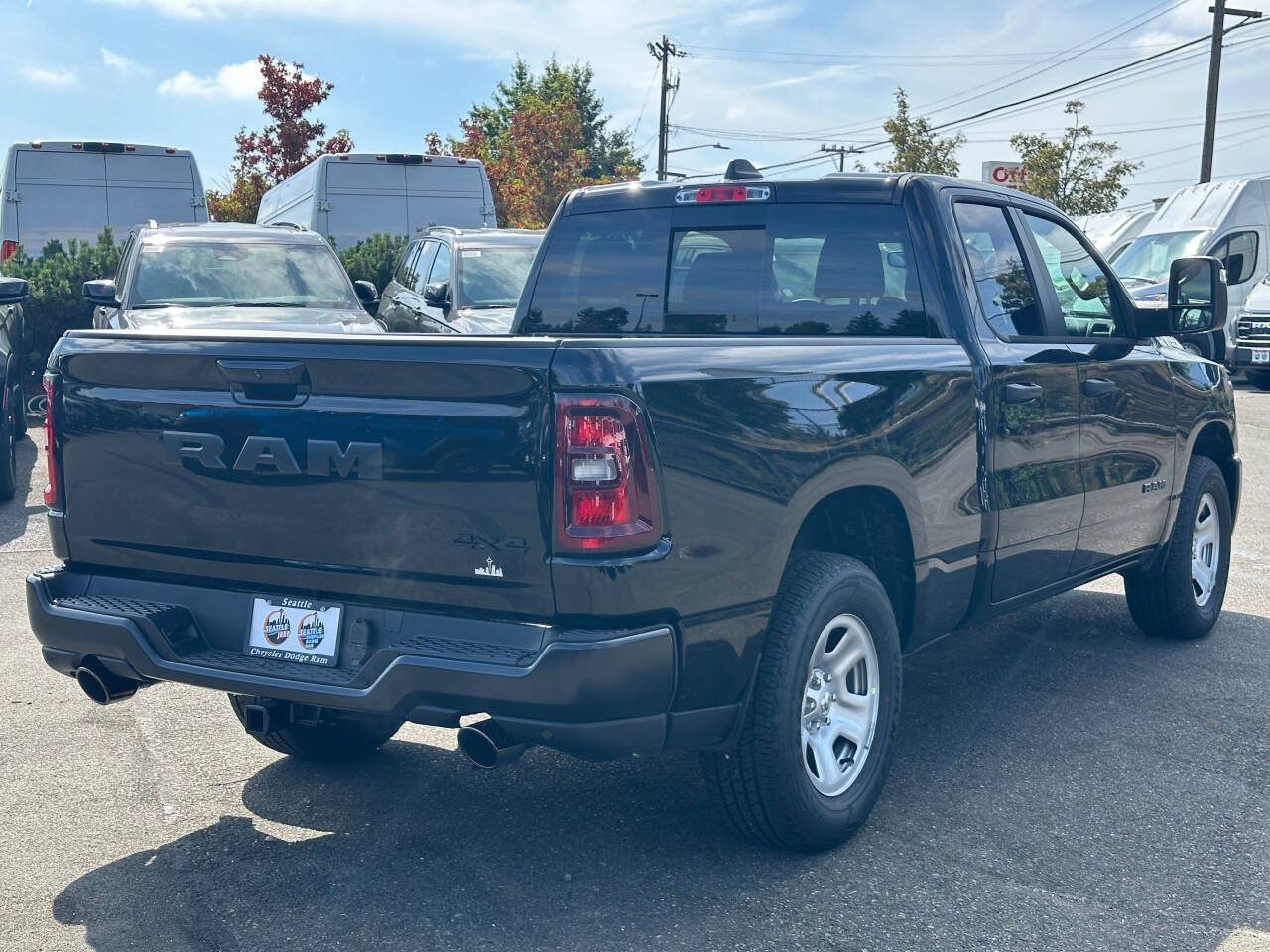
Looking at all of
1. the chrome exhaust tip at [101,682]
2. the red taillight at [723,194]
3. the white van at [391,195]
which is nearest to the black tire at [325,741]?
the chrome exhaust tip at [101,682]

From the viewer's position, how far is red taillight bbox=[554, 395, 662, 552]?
332 cm

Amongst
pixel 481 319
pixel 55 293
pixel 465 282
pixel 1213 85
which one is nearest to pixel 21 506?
pixel 481 319

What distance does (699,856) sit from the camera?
407 centimetres

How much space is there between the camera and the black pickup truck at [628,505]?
3.37 m

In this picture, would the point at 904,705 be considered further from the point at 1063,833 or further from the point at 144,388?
the point at 144,388

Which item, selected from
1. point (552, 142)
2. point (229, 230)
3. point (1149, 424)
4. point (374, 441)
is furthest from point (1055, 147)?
point (374, 441)

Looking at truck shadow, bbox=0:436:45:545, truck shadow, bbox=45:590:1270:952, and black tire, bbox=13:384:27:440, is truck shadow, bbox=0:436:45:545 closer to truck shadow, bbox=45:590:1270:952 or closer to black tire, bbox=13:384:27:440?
black tire, bbox=13:384:27:440

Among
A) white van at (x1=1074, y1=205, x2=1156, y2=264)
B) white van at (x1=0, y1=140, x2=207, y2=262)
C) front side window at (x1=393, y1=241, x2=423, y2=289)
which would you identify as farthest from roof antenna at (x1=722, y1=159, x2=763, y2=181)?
white van at (x1=1074, y1=205, x2=1156, y2=264)

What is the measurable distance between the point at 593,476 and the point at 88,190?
629 inches

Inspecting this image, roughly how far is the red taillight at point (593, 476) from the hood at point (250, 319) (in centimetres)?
748

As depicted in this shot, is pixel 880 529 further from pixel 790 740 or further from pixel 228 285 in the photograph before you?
pixel 228 285

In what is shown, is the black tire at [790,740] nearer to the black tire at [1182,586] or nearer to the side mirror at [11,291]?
the black tire at [1182,586]

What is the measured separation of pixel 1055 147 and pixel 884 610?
160 ft

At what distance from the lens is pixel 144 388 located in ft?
12.8
